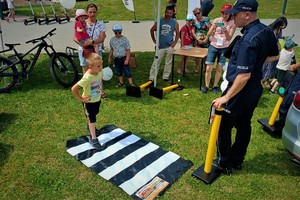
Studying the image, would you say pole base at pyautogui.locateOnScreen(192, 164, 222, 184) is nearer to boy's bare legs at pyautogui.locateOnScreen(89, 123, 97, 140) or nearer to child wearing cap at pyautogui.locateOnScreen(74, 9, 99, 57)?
boy's bare legs at pyautogui.locateOnScreen(89, 123, 97, 140)

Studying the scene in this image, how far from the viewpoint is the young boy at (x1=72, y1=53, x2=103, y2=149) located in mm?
3650

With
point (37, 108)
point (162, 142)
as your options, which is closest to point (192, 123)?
point (162, 142)

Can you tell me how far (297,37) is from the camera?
11312mm

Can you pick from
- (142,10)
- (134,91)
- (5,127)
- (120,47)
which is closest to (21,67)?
(5,127)

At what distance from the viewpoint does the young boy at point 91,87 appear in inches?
144

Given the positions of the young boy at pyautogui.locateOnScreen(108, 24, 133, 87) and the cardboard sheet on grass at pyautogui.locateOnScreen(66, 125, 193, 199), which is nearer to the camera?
the cardboard sheet on grass at pyautogui.locateOnScreen(66, 125, 193, 199)

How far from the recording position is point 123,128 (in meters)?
4.81

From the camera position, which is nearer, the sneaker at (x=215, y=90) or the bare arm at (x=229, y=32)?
the bare arm at (x=229, y=32)

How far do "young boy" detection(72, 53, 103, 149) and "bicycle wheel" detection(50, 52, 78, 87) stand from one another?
2.46 meters

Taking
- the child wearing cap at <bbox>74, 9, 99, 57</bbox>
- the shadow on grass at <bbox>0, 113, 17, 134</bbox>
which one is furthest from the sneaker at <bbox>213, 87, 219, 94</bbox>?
the shadow on grass at <bbox>0, 113, 17, 134</bbox>

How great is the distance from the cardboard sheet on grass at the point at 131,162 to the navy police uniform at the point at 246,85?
623 mm

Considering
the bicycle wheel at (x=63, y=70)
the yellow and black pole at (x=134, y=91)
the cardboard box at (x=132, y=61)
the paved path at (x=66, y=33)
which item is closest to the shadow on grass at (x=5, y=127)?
the bicycle wheel at (x=63, y=70)

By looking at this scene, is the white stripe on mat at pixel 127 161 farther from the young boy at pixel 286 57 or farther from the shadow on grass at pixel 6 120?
the young boy at pixel 286 57

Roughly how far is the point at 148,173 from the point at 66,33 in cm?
939
